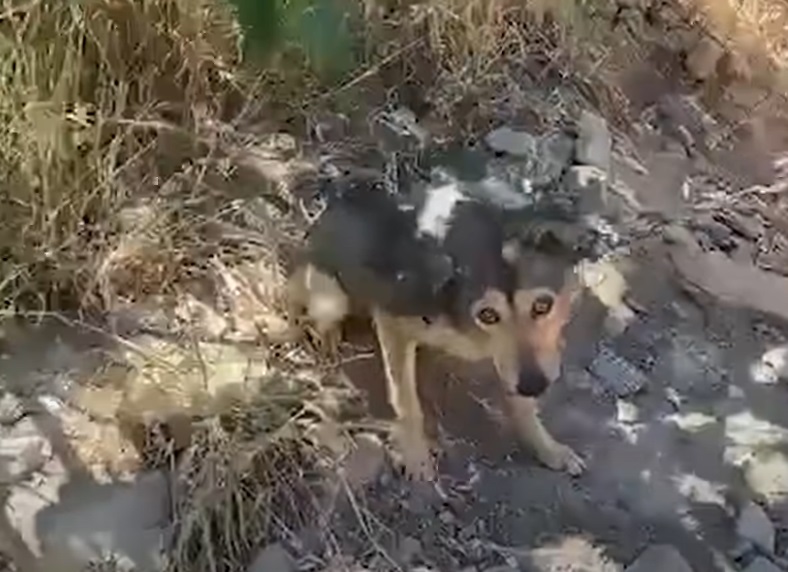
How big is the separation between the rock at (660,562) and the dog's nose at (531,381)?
275 millimetres

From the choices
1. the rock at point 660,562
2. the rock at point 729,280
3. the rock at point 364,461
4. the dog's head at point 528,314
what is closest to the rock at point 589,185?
the rock at point 729,280

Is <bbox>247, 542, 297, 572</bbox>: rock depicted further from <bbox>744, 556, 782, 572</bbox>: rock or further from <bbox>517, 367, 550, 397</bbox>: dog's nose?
<bbox>744, 556, 782, 572</bbox>: rock

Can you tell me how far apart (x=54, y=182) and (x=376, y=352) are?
0.63 metres

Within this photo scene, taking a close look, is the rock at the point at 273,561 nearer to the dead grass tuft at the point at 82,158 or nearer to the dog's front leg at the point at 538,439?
the dog's front leg at the point at 538,439

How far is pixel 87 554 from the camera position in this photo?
215cm

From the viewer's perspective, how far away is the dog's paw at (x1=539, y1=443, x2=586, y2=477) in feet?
7.56

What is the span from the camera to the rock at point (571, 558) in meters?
2.13

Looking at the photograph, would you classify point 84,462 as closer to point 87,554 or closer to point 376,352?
point 87,554

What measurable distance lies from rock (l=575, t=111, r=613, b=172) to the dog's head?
0.72 m

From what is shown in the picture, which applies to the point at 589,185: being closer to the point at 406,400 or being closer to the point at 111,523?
the point at 406,400

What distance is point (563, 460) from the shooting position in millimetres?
2312

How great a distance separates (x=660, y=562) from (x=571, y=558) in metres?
0.12

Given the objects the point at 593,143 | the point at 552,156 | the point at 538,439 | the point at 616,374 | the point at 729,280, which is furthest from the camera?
the point at 593,143

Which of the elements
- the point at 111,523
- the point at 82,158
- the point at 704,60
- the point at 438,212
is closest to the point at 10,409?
the point at 111,523
